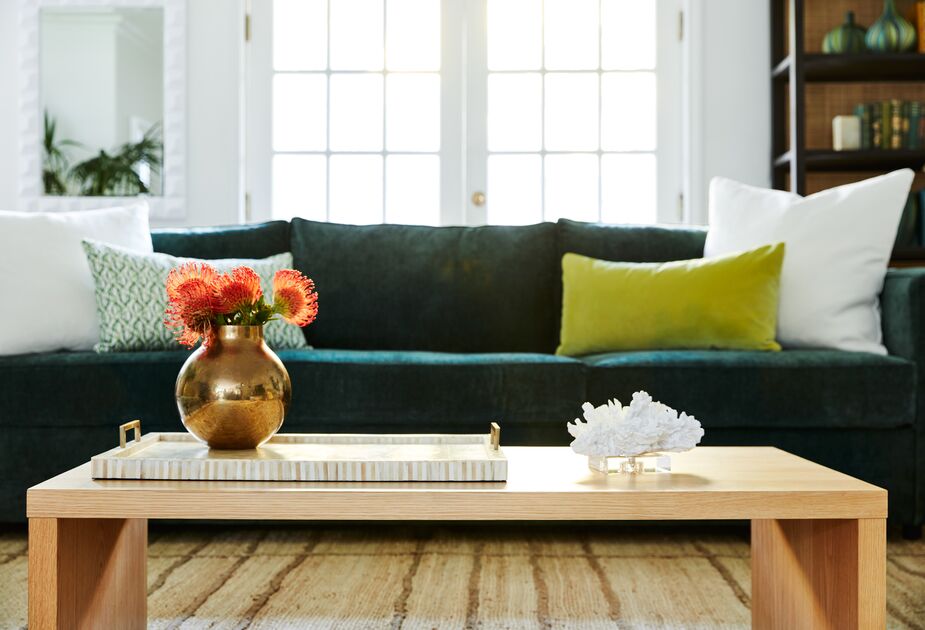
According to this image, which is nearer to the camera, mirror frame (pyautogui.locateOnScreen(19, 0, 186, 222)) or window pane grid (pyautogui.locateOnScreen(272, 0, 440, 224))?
mirror frame (pyautogui.locateOnScreen(19, 0, 186, 222))

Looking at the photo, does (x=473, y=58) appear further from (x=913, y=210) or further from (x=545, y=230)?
(x=913, y=210)

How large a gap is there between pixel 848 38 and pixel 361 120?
6.84 ft

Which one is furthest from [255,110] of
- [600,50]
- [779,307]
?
[779,307]

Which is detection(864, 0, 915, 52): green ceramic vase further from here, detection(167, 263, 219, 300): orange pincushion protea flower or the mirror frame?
detection(167, 263, 219, 300): orange pincushion protea flower

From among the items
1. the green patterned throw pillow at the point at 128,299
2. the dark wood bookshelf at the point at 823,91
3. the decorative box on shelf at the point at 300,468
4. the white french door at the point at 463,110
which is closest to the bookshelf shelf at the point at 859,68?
the dark wood bookshelf at the point at 823,91

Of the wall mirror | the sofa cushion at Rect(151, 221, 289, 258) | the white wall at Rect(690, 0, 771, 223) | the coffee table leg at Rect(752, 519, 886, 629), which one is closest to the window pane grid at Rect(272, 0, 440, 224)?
the wall mirror

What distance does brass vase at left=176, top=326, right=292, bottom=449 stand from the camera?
52.1 inches

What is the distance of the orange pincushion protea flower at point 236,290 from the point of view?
1.36 meters

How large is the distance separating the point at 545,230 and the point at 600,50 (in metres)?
1.39

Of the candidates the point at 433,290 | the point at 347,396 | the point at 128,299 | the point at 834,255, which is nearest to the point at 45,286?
the point at 128,299

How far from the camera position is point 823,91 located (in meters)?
4.05

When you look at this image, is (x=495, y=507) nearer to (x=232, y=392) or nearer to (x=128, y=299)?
(x=232, y=392)

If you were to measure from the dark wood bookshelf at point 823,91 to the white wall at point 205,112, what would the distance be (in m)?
2.31

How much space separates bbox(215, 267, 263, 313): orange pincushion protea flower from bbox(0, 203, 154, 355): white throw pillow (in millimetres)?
1325
